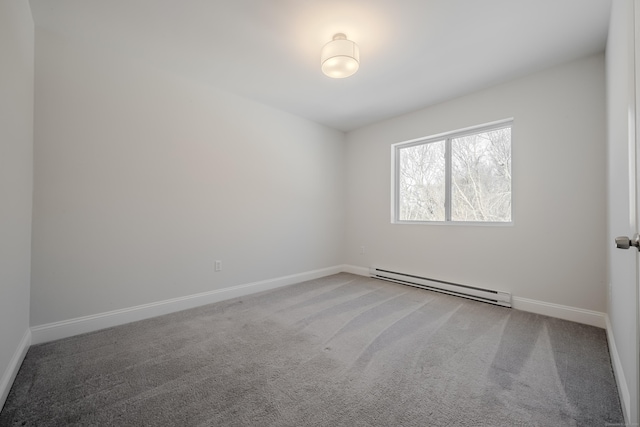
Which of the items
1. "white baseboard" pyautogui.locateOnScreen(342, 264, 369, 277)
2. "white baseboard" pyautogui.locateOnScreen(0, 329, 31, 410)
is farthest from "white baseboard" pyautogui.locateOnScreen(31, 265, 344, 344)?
"white baseboard" pyautogui.locateOnScreen(342, 264, 369, 277)

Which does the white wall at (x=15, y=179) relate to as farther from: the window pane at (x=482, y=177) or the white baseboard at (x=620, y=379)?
the window pane at (x=482, y=177)

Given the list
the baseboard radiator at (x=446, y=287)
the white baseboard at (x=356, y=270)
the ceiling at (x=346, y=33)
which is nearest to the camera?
the ceiling at (x=346, y=33)

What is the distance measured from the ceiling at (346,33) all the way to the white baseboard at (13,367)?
2352 mm

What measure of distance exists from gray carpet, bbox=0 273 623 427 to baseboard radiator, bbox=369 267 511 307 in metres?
0.26

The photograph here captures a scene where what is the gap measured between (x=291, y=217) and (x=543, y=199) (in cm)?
293

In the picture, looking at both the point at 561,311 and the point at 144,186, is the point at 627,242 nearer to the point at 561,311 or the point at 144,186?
the point at 561,311

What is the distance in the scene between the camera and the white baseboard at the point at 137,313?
2039mm

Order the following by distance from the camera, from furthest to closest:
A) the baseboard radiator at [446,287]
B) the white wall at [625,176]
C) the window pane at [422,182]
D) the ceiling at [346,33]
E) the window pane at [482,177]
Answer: the window pane at [422,182] < the window pane at [482,177] < the baseboard radiator at [446,287] < the ceiling at [346,33] < the white wall at [625,176]

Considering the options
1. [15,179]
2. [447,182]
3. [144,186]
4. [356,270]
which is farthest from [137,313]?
[447,182]

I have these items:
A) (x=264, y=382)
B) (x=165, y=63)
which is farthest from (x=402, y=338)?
(x=165, y=63)

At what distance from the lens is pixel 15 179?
1623mm

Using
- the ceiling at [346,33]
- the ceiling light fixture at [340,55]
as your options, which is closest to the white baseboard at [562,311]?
the ceiling at [346,33]

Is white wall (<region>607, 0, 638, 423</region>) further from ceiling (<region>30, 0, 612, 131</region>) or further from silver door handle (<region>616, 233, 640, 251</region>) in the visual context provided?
ceiling (<region>30, 0, 612, 131</region>)

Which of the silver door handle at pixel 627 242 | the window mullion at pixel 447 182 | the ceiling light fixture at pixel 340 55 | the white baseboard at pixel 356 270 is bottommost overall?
the white baseboard at pixel 356 270
